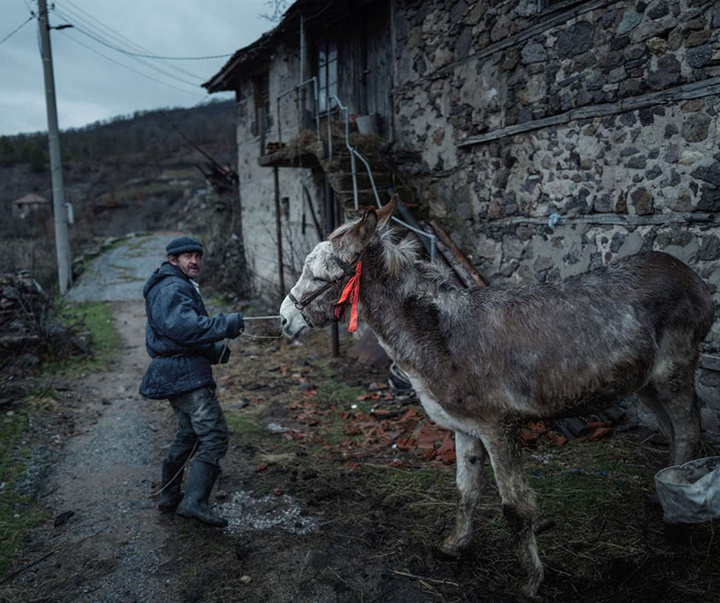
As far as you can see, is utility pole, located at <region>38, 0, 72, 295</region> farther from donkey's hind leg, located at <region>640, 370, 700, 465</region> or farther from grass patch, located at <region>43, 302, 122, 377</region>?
donkey's hind leg, located at <region>640, 370, 700, 465</region>

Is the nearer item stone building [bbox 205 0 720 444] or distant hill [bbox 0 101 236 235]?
stone building [bbox 205 0 720 444]

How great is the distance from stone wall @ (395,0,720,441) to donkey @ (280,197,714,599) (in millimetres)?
1718

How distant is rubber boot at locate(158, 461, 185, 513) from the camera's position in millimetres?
4445

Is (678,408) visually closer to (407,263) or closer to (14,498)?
(407,263)

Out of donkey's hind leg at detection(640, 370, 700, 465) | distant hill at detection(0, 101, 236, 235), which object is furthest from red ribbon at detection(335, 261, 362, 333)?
distant hill at detection(0, 101, 236, 235)

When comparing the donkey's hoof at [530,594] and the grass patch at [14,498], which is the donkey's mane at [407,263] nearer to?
the donkey's hoof at [530,594]

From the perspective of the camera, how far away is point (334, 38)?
11.1 meters

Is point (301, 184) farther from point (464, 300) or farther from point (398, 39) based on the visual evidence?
point (464, 300)

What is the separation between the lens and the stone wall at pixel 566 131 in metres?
4.80

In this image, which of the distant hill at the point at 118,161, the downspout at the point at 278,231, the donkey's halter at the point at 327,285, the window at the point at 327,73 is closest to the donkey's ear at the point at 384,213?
the donkey's halter at the point at 327,285

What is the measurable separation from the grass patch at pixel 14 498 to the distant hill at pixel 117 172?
19.9m

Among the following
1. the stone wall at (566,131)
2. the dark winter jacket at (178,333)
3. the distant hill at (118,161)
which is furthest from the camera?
the distant hill at (118,161)

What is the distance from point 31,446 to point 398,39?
25.1 ft

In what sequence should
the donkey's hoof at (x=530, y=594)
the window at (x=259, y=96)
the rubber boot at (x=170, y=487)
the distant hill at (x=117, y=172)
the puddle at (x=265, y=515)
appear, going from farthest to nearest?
the distant hill at (x=117, y=172), the window at (x=259, y=96), the rubber boot at (x=170, y=487), the puddle at (x=265, y=515), the donkey's hoof at (x=530, y=594)
